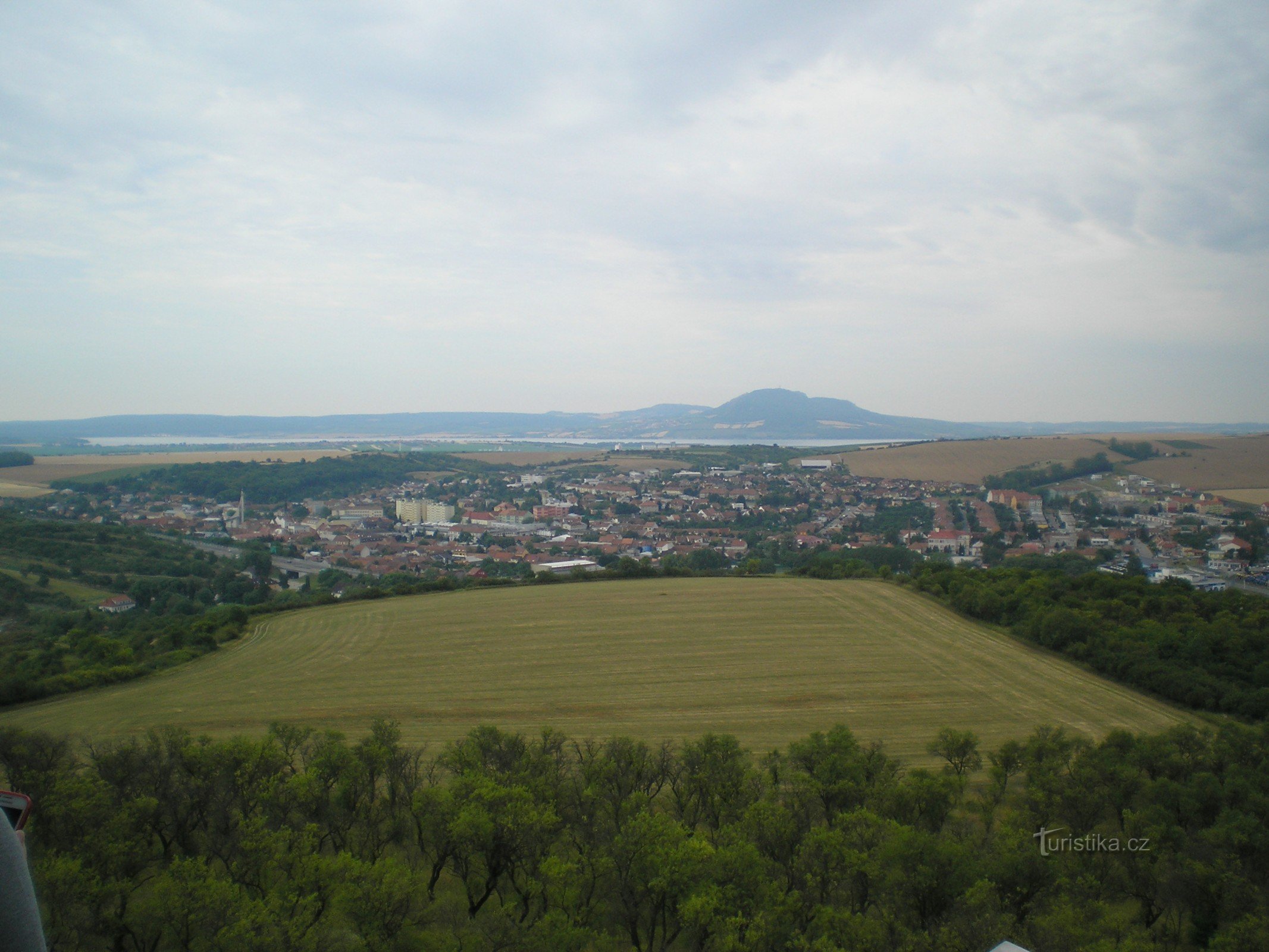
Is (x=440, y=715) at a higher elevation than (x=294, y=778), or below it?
below

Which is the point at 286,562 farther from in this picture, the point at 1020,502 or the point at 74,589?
the point at 1020,502

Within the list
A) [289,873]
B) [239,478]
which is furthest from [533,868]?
[239,478]

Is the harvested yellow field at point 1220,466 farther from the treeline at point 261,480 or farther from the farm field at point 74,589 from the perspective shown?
the treeline at point 261,480

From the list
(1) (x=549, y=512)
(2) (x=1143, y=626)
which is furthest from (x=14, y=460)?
(2) (x=1143, y=626)

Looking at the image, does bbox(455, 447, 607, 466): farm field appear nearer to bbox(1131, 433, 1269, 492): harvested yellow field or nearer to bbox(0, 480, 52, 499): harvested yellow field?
bbox(0, 480, 52, 499): harvested yellow field

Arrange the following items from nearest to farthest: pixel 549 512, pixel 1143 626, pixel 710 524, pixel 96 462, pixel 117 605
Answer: pixel 1143 626 < pixel 117 605 < pixel 710 524 < pixel 549 512 < pixel 96 462

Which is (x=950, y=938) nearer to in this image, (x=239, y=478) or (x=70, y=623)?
(x=70, y=623)
